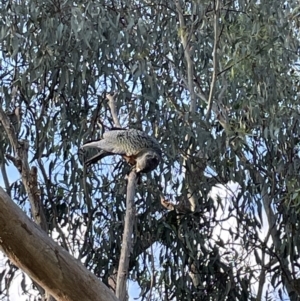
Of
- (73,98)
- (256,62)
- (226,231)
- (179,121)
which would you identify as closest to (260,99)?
(256,62)

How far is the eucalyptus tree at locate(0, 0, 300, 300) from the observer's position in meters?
3.29

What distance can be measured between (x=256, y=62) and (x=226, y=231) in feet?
2.71

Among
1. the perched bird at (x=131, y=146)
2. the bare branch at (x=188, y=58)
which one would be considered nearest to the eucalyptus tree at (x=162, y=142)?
the bare branch at (x=188, y=58)

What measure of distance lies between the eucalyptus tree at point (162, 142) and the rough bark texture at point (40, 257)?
1.61 meters

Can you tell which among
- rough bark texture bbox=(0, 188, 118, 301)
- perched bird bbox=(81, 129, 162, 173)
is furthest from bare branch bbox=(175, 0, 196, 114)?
rough bark texture bbox=(0, 188, 118, 301)

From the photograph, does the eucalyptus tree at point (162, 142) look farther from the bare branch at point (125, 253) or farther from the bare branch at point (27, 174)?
the bare branch at point (125, 253)

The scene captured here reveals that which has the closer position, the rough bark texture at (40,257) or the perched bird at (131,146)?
the rough bark texture at (40,257)

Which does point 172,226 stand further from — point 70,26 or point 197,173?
point 70,26

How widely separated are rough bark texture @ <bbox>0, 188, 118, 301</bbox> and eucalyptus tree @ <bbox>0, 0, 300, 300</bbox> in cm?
161

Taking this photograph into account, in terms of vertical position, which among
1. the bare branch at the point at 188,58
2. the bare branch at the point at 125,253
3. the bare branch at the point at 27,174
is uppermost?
the bare branch at the point at 188,58

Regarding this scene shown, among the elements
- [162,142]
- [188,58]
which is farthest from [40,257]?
[188,58]

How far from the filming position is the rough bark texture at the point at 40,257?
1.61 meters

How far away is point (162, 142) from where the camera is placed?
3402 millimetres

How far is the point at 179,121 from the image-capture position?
3426 mm
